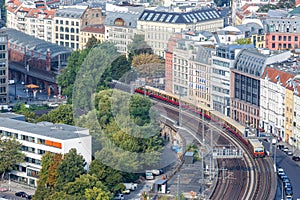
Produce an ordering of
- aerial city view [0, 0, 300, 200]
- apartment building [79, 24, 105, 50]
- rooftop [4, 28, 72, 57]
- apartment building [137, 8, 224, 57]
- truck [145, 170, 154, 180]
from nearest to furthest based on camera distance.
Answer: aerial city view [0, 0, 300, 200] → truck [145, 170, 154, 180] → apartment building [137, 8, 224, 57] → rooftop [4, 28, 72, 57] → apartment building [79, 24, 105, 50]

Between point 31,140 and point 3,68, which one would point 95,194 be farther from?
point 3,68

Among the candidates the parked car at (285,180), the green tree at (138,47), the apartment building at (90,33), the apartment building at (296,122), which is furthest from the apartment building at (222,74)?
the apartment building at (90,33)

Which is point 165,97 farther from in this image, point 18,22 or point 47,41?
point 18,22

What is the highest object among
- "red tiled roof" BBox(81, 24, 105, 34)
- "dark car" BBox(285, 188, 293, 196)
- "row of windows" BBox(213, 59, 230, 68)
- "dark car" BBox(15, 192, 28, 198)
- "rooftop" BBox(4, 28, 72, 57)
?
"row of windows" BBox(213, 59, 230, 68)

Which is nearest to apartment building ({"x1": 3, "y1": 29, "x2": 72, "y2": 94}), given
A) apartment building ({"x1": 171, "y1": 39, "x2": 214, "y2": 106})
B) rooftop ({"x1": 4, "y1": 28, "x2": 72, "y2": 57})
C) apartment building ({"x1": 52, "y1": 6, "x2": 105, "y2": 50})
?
rooftop ({"x1": 4, "y1": 28, "x2": 72, "y2": 57})

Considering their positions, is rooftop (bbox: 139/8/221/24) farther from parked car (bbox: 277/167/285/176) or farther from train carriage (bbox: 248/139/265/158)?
parked car (bbox: 277/167/285/176)

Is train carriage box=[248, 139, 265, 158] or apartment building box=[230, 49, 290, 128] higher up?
apartment building box=[230, 49, 290, 128]
